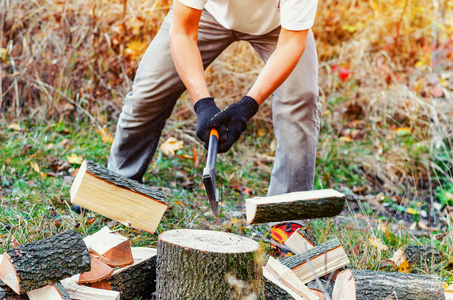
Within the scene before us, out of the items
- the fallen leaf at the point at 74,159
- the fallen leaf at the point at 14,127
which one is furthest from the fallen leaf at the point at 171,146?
the fallen leaf at the point at 14,127

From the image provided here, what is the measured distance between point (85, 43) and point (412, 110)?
3216mm

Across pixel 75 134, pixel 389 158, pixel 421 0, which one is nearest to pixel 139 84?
pixel 75 134

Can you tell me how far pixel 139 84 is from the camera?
2650mm

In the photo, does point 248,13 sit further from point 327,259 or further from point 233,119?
point 327,259

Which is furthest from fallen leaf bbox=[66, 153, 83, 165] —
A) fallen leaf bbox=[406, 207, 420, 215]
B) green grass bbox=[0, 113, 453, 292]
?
fallen leaf bbox=[406, 207, 420, 215]

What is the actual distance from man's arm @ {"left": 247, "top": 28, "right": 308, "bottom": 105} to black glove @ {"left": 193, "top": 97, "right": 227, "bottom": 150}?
0.21m

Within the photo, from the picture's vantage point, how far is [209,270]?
5.09ft

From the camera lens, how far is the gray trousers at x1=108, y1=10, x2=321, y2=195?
2.45 metres

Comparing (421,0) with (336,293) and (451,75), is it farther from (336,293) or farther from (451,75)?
(336,293)

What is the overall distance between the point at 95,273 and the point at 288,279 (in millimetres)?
753

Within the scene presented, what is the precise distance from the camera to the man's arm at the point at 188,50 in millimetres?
2164

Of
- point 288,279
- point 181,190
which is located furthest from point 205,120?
point 181,190

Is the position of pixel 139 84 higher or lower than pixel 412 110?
higher

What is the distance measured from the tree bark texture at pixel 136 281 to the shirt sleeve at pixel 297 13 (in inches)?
48.6
